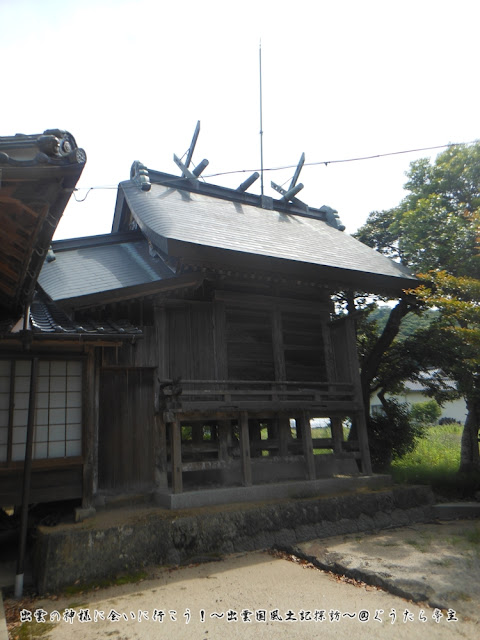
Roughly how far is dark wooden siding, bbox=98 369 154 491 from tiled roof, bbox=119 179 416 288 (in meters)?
2.75

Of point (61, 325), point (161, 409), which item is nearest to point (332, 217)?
point (161, 409)

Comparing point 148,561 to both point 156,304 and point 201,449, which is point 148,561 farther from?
point 156,304

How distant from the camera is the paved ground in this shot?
4480 mm

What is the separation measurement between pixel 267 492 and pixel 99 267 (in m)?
5.94

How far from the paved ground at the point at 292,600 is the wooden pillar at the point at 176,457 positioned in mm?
1474

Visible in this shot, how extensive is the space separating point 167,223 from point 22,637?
7683mm

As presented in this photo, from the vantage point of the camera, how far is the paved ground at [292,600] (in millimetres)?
4480

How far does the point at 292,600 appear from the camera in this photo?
17.1 feet

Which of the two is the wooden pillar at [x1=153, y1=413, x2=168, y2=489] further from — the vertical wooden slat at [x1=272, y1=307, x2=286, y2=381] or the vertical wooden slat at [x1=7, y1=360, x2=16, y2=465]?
the vertical wooden slat at [x1=272, y1=307, x2=286, y2=381]

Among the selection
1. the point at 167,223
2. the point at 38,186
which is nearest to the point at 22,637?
the point at 38,186

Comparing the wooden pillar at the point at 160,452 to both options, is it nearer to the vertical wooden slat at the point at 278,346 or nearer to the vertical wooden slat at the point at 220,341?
the vertical wooden slat at the point at 220,341

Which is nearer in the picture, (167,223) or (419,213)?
(167,223)

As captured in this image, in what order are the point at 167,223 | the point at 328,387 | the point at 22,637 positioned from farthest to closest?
the point at 328,387 → the point at 167,223 → the point at 22,637

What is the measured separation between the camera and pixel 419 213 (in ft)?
43.2
